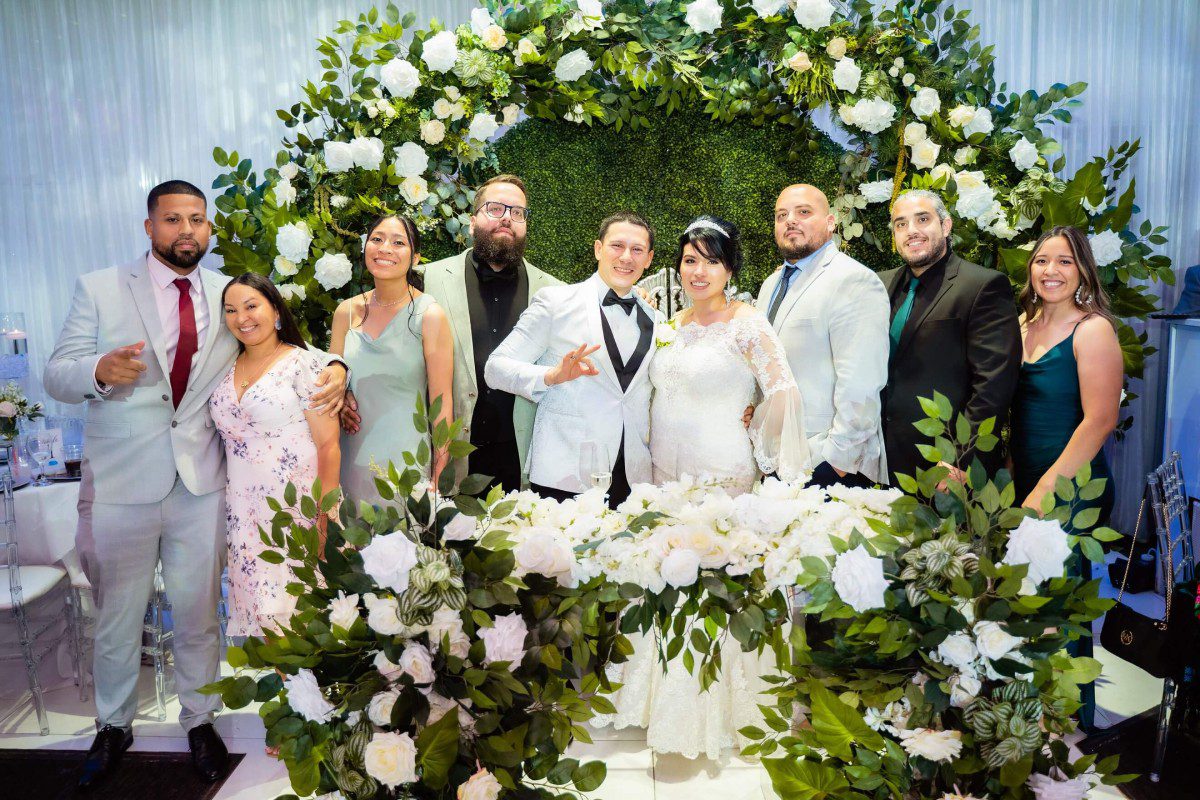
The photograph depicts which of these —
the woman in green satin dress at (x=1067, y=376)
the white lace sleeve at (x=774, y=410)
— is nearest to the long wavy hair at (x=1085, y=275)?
the woman in green satin dress at (x=1067, y=376)

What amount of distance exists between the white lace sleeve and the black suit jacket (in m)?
0.62

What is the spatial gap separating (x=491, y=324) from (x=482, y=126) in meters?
0.99

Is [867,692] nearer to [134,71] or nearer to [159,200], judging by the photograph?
[159,200]

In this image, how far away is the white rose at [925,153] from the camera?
3.99 m

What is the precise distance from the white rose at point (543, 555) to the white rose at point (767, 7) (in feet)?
10.6

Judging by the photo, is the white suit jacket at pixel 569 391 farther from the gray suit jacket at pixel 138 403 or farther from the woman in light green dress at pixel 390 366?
the gray suit jacket at pixel 138 403

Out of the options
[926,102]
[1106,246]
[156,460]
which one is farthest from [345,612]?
[1106,246]

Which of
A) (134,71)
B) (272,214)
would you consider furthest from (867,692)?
(134,71)

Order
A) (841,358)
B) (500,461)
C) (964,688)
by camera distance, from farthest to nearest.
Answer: (500,461) → (841,358) → (964,688)

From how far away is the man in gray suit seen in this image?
3078 mm

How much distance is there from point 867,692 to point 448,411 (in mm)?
2143

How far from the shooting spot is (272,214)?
13.2 ft

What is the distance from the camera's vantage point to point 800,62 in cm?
395

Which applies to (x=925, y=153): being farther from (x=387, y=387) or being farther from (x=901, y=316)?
(x=387, y=387)
